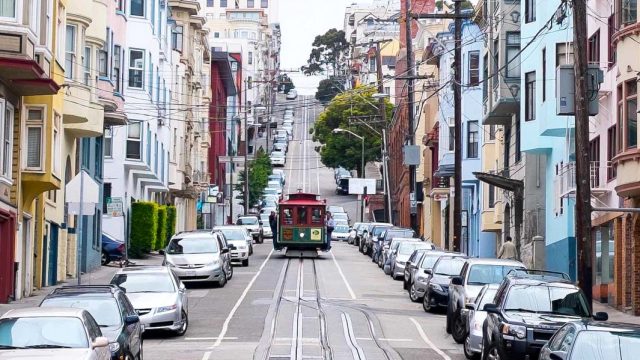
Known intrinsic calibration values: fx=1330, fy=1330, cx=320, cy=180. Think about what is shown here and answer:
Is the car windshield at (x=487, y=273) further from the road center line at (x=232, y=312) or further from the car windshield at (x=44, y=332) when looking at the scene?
the car windshield at (x=44, y=332)

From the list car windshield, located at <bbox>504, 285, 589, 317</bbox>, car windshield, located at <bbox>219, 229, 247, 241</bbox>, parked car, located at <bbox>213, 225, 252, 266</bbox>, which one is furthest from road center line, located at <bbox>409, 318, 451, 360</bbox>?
car windshield, located at <bbox>219, 229, 247, 241</bbox>

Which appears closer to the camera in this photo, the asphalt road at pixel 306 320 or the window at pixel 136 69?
the asphalt road at pixel 306 320

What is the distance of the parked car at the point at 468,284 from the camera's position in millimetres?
26531

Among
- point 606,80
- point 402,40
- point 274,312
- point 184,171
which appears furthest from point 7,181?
point 402,40

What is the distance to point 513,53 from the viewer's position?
1988 inches

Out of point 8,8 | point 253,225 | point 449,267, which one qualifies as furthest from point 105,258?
point 253,225

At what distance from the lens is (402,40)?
375 ft

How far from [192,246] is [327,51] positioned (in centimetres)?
14870

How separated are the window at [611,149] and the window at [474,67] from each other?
2469 centimetres

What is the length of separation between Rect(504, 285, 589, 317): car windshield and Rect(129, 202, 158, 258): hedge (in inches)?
1427

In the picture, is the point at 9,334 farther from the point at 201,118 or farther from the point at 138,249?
the point at 201,118

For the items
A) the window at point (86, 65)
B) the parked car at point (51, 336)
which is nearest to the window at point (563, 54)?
the window at point (86, 65)

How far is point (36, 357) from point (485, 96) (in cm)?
4111

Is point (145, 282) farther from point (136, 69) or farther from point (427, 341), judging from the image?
point (136, 69)
